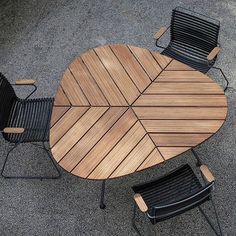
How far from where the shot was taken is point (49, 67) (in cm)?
540

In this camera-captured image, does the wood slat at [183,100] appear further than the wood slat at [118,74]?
No

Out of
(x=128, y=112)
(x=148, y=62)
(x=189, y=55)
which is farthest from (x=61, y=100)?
(x=189, y=55)

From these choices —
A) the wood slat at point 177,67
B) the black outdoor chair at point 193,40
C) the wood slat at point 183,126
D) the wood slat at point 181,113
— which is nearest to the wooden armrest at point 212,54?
the black outdoor chair at point 193,40

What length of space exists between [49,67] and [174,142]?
2.39 metres

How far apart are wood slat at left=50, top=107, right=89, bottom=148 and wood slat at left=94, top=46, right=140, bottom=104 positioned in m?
0.39

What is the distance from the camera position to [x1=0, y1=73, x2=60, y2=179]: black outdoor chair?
419 centimetres

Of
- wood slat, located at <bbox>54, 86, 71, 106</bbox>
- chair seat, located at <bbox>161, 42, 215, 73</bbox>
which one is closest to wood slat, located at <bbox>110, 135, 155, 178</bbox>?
wood slat, located at <bbox>54, 86, 71, 106</bbox>

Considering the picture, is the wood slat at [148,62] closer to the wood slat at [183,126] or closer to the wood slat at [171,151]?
the wood slat at [183,126]

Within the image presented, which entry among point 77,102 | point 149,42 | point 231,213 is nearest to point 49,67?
point 149,42

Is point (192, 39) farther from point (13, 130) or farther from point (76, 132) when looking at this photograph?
point (13, 130)

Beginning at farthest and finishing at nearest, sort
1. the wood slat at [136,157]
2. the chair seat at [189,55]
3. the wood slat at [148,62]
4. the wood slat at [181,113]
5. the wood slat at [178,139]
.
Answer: the chair seat at [189,55]
the wood slat at [148,62]
the wood slat at [181,113]
the wood slat at [178,139]
the wood slat at [136,157]

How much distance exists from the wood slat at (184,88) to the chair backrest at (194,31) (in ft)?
2.62

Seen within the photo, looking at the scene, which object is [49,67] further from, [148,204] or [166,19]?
[148,204]

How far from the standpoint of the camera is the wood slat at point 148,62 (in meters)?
4.07
